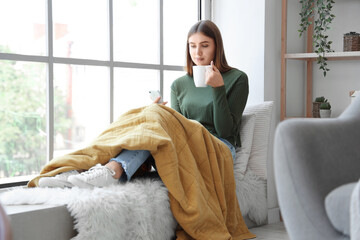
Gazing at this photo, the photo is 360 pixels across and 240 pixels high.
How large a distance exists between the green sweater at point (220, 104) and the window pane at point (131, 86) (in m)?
0.23

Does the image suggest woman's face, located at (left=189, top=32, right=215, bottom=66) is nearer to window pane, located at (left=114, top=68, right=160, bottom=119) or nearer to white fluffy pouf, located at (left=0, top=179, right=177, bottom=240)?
window pane, located at (left=114, top=68, right=160, bottom=119)

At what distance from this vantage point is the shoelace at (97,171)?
6.70 ft

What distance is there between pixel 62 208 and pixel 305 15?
2117 millimetres

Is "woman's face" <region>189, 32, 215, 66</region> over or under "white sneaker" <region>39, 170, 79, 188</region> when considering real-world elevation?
over

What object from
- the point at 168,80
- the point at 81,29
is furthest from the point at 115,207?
the point at 168,80

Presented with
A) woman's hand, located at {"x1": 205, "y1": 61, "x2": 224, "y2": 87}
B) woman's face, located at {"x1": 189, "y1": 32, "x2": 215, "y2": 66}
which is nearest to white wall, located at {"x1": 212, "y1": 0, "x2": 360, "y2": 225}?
woman's face, located at {"x1": 189, "y1": 32, "x2": 215, "y2": 66}

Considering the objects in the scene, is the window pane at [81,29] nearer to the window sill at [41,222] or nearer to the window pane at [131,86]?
the window pane at [131,86]

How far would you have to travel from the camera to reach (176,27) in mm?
3336

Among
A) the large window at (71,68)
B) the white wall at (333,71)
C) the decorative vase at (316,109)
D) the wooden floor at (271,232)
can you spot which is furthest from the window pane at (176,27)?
the wooden floor at (271,232)

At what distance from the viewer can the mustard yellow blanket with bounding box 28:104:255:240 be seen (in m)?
2.18

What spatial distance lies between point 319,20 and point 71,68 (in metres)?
1.70

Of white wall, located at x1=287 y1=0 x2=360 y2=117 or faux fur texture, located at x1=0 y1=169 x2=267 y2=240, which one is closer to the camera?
faux fur texture, located at x1=0 y1=169 x2=267 y2=240

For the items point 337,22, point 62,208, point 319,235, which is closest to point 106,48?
point 62,208

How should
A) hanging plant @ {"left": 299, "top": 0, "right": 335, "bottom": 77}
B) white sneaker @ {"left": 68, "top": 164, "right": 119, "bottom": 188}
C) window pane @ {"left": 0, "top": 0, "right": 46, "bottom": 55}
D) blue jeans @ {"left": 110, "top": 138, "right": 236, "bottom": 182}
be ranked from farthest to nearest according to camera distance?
hanging plant @ {"left": 299, "top": 0, "right": 335, "bottom": 77}, window pane @ {"left": 0, "top": 0, "right": 46, "bottom": 55}, blue jeans @ {"left": 110, "top": 138, "right": 236, "bottom": 182}, white sneaker @ {"left": 68, "top": 164, "right": 119, "bottom": 188}
